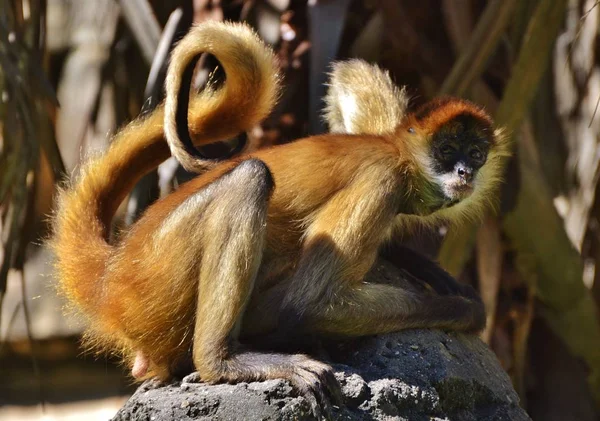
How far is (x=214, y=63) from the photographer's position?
705 centimetres

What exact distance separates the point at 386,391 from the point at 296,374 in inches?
14.2

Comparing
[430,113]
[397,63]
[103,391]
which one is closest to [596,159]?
[397,63]

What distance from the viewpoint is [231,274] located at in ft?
14.4

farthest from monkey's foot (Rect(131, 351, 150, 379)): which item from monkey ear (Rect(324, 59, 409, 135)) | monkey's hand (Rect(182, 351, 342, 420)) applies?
monkey ear (Rect(324, 59, 409, 135))

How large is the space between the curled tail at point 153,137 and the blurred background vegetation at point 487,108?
1023 mm

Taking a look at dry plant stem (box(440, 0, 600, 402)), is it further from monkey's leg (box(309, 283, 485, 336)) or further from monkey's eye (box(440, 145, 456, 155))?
monkey's leg (box(309, 283, 485, 336))

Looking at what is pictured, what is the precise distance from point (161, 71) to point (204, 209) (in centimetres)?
240

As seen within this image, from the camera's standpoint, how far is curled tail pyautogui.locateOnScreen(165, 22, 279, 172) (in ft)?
16.2

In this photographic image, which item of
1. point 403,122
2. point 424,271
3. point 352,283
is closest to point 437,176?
point 403,122

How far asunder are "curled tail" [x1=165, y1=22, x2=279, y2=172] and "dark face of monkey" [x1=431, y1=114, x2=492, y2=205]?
84 cm

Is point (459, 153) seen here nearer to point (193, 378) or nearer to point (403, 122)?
point (403, 122)

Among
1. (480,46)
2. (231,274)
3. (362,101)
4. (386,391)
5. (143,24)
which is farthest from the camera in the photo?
(143,24)

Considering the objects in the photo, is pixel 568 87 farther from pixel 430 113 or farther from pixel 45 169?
pixel 45 169

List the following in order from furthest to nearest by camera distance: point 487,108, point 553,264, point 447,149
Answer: point 553,264 < point 487,108 < point 447,149
